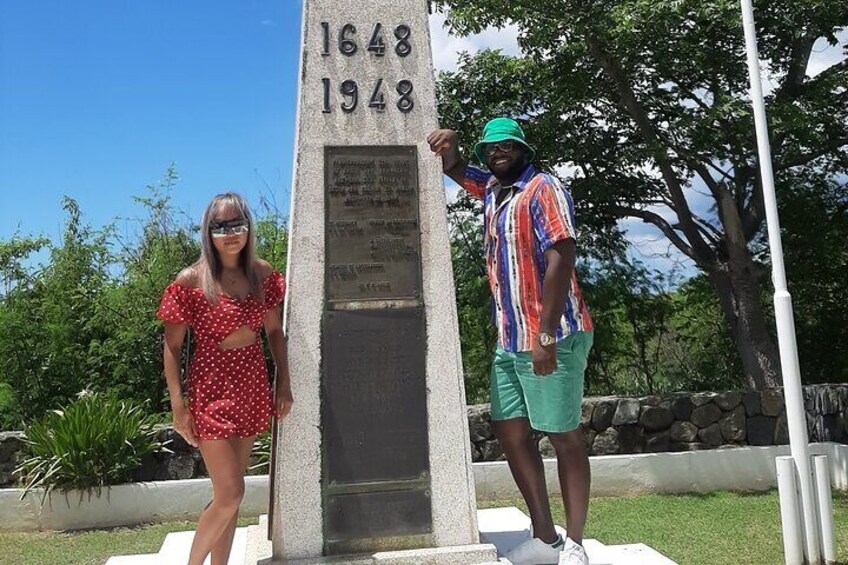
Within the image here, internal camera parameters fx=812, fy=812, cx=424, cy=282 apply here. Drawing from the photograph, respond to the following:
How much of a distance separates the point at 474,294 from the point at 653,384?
10.1 feet

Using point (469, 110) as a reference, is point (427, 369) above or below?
below

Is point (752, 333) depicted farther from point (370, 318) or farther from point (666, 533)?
point (370, 318)

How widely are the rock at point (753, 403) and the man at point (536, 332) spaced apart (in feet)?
18.6

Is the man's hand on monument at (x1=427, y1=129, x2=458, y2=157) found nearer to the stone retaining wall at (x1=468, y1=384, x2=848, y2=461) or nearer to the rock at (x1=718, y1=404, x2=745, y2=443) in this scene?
the stone retaining wall at (x1=468, y1=384, x2=848, y2=461)

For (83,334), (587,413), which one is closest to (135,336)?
(83,334)

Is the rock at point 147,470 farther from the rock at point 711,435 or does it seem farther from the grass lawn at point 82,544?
the rock at point 711,435

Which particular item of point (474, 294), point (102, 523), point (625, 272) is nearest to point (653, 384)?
point (625, 272)

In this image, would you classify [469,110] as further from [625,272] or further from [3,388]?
[3,388]

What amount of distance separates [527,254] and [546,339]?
44cm

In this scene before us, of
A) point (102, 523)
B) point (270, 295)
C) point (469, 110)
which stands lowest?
point (102, 523)

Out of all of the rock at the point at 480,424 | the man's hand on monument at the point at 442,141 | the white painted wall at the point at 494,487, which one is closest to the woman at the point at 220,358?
the man's hand on monument at the point at 442,141

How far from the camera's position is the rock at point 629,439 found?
8.80 metres

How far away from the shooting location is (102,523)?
7457 mm

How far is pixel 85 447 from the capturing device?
7508mm
